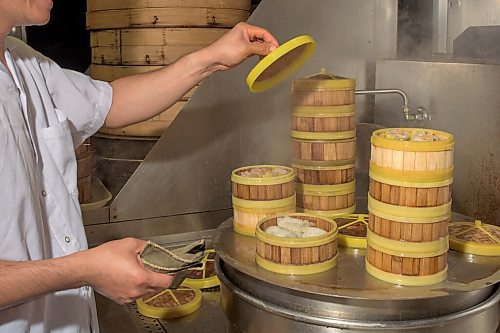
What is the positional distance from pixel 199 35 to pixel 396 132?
56.2 inches

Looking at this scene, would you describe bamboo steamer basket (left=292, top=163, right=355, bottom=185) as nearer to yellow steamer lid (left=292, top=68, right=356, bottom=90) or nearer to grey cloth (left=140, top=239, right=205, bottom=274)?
yellow steamer lid (left=292, top=68, right=356, bottom=90)

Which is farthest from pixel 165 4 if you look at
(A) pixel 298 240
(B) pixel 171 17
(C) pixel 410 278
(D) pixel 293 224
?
(C) pixel 410 278

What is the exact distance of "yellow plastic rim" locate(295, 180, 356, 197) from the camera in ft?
6.35

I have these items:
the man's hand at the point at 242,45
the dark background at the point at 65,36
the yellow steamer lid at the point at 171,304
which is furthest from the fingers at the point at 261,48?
the dark background at the point at 65,36

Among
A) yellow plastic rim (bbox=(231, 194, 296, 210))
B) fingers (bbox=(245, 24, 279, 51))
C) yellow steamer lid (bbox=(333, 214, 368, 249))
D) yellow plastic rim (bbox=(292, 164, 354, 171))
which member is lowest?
yellow steamer lid (bbox=(333, 214, 368, 249))

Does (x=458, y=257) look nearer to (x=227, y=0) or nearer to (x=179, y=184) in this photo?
(x=179, y=184)

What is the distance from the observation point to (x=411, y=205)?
1.41m

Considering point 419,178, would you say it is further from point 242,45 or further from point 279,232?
point 242,45

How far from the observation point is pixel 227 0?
2.76 meters

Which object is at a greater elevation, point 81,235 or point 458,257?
point 81,235

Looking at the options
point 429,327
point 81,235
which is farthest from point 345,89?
point 81,235

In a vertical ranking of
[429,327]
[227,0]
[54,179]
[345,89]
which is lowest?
[429,327]

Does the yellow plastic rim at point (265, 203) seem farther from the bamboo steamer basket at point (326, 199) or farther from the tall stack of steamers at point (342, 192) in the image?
the bamboo steamer basket at point (326, 199)

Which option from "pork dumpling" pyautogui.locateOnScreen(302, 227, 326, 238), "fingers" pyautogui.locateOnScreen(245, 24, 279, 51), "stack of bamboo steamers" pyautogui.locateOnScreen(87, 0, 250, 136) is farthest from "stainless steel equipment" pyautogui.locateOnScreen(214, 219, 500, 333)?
"stack of bamboo steamers" pyautogui.locateOnScreen(87, 0, 250, 136)
